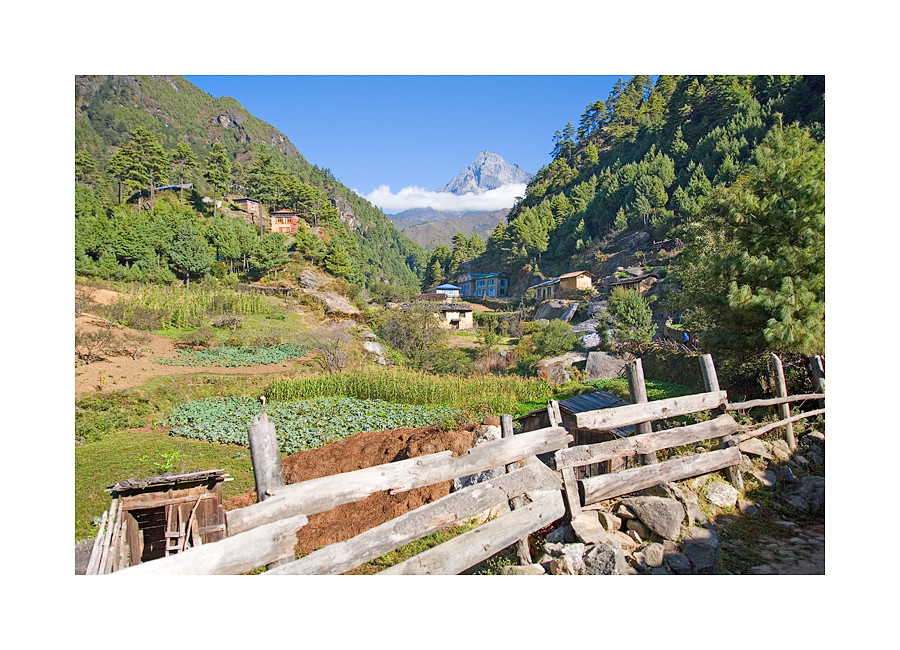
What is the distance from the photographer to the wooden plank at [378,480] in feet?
11.0

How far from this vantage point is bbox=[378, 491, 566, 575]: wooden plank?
378cm

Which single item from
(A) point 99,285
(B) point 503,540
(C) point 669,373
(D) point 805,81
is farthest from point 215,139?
(B) point 503,540

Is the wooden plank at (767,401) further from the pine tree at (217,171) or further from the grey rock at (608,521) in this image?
the pine tree at (217,171)

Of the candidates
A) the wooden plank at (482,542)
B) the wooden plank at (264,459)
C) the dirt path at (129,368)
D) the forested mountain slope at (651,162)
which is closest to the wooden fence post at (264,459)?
the wooden plank at (264,459)

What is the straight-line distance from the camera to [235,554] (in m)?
3.18

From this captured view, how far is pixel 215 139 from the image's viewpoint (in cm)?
12862

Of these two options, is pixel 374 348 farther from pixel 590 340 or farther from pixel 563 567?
pixel 563 567

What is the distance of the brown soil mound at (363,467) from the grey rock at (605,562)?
2.86 m

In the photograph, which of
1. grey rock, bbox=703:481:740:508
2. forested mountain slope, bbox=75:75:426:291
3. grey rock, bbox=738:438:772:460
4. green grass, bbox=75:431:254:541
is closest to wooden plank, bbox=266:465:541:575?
grey rock, bbox=703:481:740:508

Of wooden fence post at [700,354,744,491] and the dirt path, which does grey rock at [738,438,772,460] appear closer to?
wooden fence post at [700,354,744,491]

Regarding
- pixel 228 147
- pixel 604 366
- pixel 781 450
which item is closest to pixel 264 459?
pixel 781 450

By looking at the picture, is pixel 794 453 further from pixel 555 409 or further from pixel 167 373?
pixel 167 373
